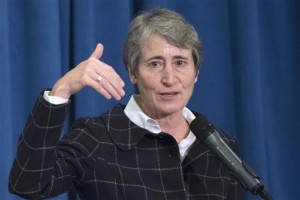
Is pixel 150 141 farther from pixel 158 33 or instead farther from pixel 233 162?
pixel 233 162

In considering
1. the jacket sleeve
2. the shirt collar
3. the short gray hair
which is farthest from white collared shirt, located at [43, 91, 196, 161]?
the jacket sleeve

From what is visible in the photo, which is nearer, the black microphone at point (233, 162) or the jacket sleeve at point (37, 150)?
the black microphone at point (233, 162)

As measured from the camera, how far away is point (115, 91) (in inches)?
43.4

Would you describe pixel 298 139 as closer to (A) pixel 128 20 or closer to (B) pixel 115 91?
(A) pixel 128 20

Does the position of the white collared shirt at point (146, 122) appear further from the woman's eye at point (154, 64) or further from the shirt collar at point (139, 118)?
the woman's eye at point (154, 64)

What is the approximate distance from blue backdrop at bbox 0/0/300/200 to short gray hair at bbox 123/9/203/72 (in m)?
0.35

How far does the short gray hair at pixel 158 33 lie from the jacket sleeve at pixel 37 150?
1.07 ft

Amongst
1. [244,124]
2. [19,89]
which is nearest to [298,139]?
[244,124]

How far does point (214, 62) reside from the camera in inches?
81.3

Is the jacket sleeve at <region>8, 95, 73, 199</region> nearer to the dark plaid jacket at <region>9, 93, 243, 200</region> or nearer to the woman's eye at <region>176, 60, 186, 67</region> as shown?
the dark plaid jacket at <region>9, 93, 243, 200</region>

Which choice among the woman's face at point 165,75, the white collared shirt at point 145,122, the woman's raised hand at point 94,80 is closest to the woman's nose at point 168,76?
the woman's face at point 165,75

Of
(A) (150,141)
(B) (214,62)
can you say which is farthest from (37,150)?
(B) (214,62)

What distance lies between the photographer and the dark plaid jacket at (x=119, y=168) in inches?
50.1

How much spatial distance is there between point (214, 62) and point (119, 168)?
29.6 inches
